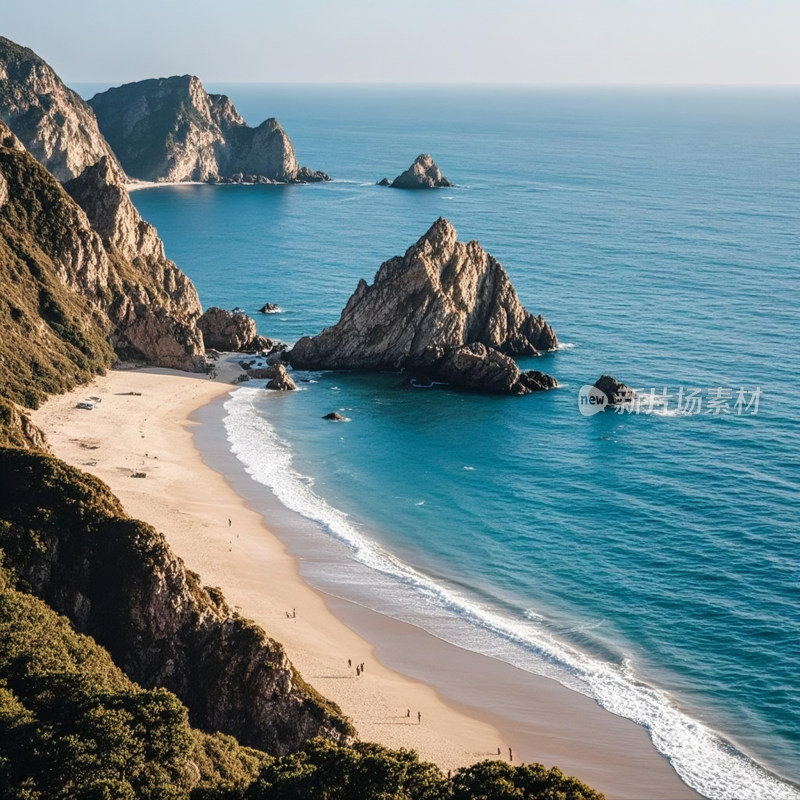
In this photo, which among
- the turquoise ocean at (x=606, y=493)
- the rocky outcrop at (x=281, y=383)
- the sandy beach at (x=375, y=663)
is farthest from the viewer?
the rocky outcrop at (x=281, y=383)

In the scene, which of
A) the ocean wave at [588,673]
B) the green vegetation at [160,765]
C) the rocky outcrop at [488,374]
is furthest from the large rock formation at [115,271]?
the green vegetation at [160,765]

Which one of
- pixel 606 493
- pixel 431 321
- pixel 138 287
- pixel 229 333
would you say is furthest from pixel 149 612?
pixel 229 333

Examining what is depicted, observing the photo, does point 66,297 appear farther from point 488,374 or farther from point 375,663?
point 375,663

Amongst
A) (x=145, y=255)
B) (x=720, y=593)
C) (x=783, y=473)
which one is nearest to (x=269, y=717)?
(x=720, y=593)

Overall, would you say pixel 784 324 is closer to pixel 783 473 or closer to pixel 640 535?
pixel 783 473

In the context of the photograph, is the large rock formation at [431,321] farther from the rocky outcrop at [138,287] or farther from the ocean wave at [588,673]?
the ocean wave at [588,673]

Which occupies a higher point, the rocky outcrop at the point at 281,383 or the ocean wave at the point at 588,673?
the rocky outcrop at the point at 281,383
